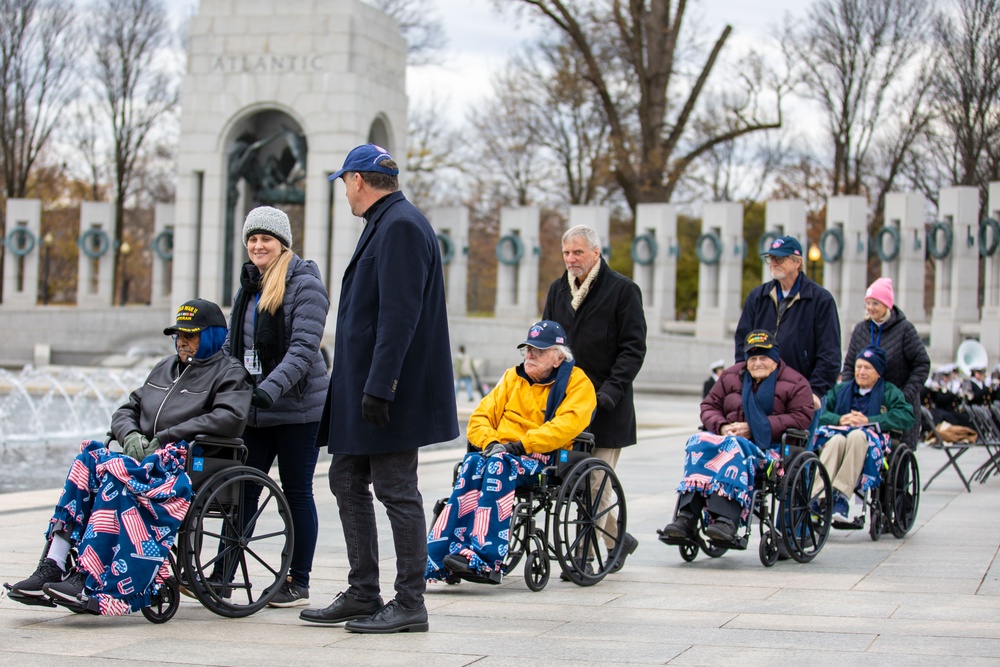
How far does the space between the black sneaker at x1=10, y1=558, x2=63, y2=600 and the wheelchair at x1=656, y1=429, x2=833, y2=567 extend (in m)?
3.36

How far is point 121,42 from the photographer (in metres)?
49.9

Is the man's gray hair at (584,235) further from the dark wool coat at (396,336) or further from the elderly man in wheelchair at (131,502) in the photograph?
the elderly man in wheelchair at (131,502)

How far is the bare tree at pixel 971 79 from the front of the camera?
37.4 m

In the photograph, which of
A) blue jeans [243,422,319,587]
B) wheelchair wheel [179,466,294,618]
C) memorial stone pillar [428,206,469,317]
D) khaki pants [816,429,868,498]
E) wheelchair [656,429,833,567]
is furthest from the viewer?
memorial stone pillar [428,206,469,317]

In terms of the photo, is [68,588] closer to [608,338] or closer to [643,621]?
[643,621]

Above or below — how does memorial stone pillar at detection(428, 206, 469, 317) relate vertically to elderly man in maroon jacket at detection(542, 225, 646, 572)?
above

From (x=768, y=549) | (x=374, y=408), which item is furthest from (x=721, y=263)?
(x=374, y=408)

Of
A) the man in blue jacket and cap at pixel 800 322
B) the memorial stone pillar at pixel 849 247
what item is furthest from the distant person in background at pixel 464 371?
the man in blue jacket and cap at pixel 800 322

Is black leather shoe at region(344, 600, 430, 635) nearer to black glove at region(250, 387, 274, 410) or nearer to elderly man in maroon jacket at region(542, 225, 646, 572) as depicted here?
black glove at region(250, 387, 274, 410)

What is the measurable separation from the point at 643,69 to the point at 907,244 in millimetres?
9413

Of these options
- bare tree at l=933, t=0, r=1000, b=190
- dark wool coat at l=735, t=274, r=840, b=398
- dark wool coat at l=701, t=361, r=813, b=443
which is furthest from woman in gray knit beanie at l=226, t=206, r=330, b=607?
bare tree at l=933, t=0, r=1000, b=190

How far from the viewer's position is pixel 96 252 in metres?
41.4

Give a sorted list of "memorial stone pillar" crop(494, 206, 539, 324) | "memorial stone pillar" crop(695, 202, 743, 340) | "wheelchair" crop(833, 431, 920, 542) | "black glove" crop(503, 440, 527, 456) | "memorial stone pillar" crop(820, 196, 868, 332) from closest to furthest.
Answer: "black glove" crop(503, 440, 527, 456) → "wheelchair" crop(833, 431, 920, 542) → "memorial stone pillar" crop(820, 196, 868, 332) → "memorial stone pillar" crop(695, 202, 743, 340) → "memorial stone pillar" crop(494, 206, 539, 324)

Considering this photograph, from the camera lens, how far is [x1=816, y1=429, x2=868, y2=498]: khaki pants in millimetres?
8953
